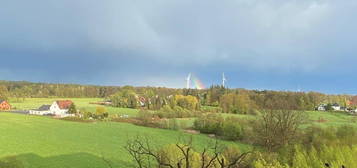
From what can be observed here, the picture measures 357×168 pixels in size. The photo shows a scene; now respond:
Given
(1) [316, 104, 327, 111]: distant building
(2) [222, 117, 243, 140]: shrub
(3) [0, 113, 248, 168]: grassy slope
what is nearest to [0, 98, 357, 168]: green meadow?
(3) [0, 113, 248, 168]: grassy slope

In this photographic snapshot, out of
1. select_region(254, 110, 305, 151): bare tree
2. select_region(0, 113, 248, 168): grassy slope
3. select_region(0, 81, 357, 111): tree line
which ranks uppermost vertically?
select_region(0, 81, 357, 111): tree line

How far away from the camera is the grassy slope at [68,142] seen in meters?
40.3

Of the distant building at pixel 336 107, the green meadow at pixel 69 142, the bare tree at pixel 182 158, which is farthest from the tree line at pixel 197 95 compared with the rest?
the bare tree at pixel 182 158

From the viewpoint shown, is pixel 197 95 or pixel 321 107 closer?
pixel 321 107

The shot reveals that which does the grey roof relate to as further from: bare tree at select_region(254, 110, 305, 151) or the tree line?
bare tree at select_region(254, 110, 305, 151)

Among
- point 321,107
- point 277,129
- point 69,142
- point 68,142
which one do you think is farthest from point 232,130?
point 321,107

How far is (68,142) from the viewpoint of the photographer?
51.8 metres

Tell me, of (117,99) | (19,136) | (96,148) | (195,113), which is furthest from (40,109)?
(96,148)

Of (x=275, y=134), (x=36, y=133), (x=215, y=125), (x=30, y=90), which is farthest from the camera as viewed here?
(x=30, y=90)

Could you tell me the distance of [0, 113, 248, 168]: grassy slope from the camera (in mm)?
40344

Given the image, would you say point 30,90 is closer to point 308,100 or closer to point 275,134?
point 308,100

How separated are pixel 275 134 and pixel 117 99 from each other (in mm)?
90420

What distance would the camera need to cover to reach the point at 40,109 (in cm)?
11481

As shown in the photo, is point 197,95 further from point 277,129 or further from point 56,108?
point 277,129
